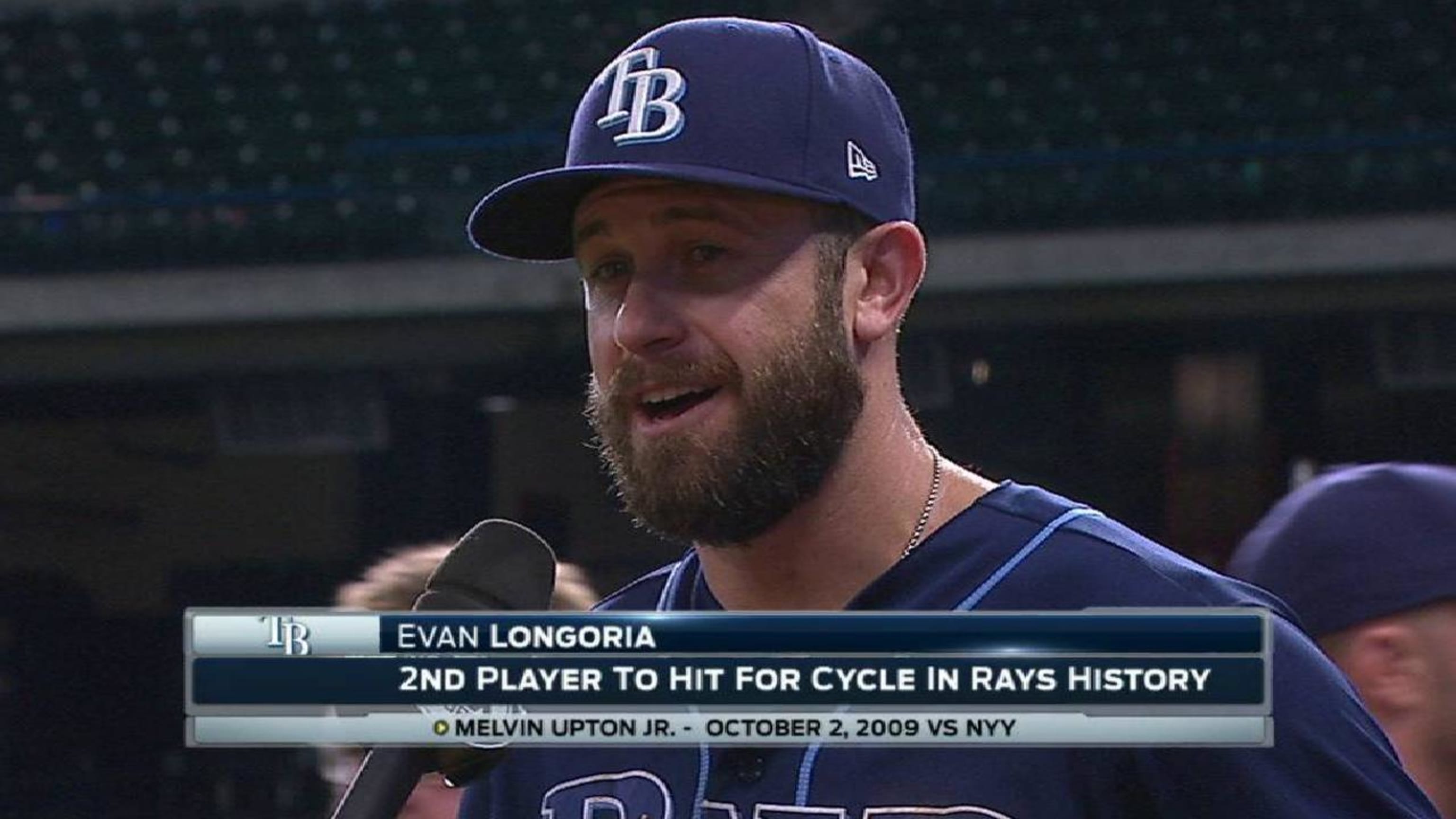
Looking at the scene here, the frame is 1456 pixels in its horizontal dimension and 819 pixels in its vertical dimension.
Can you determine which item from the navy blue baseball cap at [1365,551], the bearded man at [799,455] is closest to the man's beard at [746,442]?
the bearded man at [799,455]

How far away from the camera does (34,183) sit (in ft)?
31.0

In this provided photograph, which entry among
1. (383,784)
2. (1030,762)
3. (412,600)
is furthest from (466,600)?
(412,600)

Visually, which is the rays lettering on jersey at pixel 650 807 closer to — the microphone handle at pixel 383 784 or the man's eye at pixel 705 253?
the microphone handle at pixel 383 784

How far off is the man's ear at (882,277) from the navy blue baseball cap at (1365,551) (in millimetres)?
680

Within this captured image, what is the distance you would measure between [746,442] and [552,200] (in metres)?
0.25

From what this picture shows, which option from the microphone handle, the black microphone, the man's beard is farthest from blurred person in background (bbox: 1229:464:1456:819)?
the microphone handle

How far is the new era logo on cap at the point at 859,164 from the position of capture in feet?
4.70

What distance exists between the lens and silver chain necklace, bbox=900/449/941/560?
56.6 inches

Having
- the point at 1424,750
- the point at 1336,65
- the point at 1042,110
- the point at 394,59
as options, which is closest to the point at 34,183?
the point at 394,59

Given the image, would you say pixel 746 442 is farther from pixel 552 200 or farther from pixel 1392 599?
pixel 1392 599

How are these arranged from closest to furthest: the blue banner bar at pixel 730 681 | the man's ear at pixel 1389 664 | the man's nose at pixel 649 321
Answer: the blue banner bar at pixel 730 681, the man's nose at pixel 649 321, the man's ear at pixel 1389 664

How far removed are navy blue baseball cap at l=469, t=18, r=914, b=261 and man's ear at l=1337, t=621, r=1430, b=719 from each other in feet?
2.43

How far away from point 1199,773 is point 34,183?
8.96 metres

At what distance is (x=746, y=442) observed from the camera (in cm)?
136
